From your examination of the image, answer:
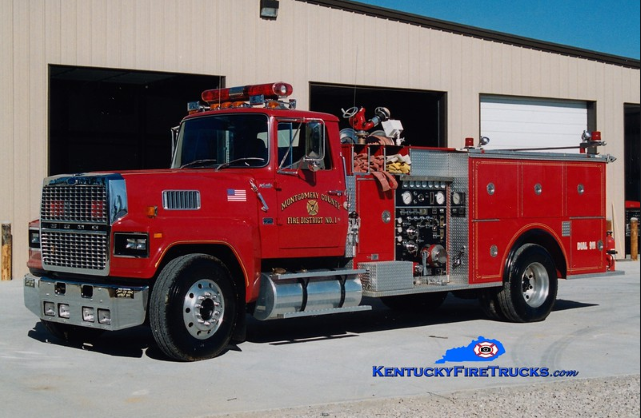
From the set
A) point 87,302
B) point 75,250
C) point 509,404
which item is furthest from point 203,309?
point 509,404

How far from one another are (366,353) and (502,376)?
1717 millimetres

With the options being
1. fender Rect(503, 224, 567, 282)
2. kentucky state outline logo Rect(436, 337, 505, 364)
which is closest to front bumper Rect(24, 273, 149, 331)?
kentucky state outline logo Rect(436, 337, 505, 364)

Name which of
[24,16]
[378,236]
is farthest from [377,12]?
[378,236]

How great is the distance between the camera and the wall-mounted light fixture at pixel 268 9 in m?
19.2

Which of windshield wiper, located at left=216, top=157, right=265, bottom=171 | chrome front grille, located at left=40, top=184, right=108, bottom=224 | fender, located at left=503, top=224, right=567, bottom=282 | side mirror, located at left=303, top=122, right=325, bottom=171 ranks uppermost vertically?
side mirror, located at left=303, top=122, right=325, bottom=171

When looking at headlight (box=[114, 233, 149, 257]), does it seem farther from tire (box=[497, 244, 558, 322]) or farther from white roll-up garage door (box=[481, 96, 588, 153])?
white roll-up garage door (box=[481, 96, 588, 153])

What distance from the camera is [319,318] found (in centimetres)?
1280

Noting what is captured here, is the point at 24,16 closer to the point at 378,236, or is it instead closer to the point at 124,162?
the point at 378,236

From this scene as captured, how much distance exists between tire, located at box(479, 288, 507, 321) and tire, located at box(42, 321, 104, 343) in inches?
213

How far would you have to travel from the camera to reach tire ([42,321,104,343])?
33.5 ft

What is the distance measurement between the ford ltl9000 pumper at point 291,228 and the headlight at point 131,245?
0.01m

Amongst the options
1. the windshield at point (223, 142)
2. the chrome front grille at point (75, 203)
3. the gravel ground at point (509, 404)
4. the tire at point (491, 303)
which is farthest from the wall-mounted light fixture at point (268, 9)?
the gravel ground at point (509, 404)

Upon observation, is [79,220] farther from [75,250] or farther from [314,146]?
[314,146]

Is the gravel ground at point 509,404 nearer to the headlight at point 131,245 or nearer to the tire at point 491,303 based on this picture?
the headlight at point 131,245
